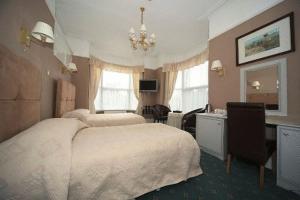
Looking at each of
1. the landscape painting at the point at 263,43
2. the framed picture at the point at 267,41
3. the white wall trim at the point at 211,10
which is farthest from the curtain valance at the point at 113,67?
the landscape painting at the point at 263,43

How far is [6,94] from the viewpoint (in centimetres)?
114

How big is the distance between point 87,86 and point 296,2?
508 centimetres

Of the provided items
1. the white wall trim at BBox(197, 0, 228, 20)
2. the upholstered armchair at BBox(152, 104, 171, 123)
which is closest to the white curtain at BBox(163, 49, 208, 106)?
the upholstered armchair at BBox(152, 104, 171, 123)

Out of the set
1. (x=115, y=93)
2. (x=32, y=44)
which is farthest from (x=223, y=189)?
(x=115, y=93)

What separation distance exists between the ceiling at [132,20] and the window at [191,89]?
0.81m

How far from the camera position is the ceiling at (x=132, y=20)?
9.12 ft

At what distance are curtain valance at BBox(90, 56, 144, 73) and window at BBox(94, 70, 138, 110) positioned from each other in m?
0.22

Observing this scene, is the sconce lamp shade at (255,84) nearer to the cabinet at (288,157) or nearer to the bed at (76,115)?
the cabinet at (288,157)

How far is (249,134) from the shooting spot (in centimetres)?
171

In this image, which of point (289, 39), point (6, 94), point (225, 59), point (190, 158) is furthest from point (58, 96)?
point (289, 39)

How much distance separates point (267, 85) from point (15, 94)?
338 cm

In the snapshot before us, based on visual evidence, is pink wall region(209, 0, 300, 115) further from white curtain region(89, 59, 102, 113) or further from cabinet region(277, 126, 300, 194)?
white curtain region(89, 59, 102, 113)

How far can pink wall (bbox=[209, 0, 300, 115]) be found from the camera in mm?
1851

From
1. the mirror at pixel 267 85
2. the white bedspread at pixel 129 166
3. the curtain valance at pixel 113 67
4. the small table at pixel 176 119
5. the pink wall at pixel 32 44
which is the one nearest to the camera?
the white bedspread at pixel 129 166
